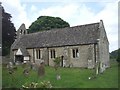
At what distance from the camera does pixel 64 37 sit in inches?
1877

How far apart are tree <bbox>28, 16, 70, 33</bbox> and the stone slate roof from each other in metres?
28.2

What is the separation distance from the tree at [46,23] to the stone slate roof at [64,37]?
92.4ft

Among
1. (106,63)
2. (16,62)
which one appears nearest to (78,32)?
(106,63)

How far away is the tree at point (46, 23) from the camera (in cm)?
8312

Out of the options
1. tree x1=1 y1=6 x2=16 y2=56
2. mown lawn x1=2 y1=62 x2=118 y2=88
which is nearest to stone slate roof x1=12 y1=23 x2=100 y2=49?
tree x1=1 y1=6 x2=16 y2=56

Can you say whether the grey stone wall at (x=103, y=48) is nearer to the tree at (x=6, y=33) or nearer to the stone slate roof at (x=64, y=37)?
the stone slate roof at (x=64, y=37)

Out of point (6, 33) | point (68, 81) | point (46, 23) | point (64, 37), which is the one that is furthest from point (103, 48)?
Answer: point (46, 23)

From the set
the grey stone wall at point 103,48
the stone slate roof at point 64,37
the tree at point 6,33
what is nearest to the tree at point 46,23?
the tree at point 6,33

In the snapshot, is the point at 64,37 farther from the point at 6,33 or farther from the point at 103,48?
the point at 6,33

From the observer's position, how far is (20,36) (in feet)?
191

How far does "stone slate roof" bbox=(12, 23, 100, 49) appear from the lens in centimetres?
4403

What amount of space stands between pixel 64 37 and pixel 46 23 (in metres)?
37.8

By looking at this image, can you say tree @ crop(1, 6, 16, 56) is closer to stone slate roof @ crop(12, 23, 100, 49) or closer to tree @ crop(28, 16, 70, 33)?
stone slate roof @ crop(12, 23, 100, 49)

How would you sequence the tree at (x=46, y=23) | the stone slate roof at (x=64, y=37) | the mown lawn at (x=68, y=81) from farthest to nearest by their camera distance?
the tree at (x=46, y=23) → the stone slate roof at (x=64, y=37) → the mown lawn at (x=68, y=81)
